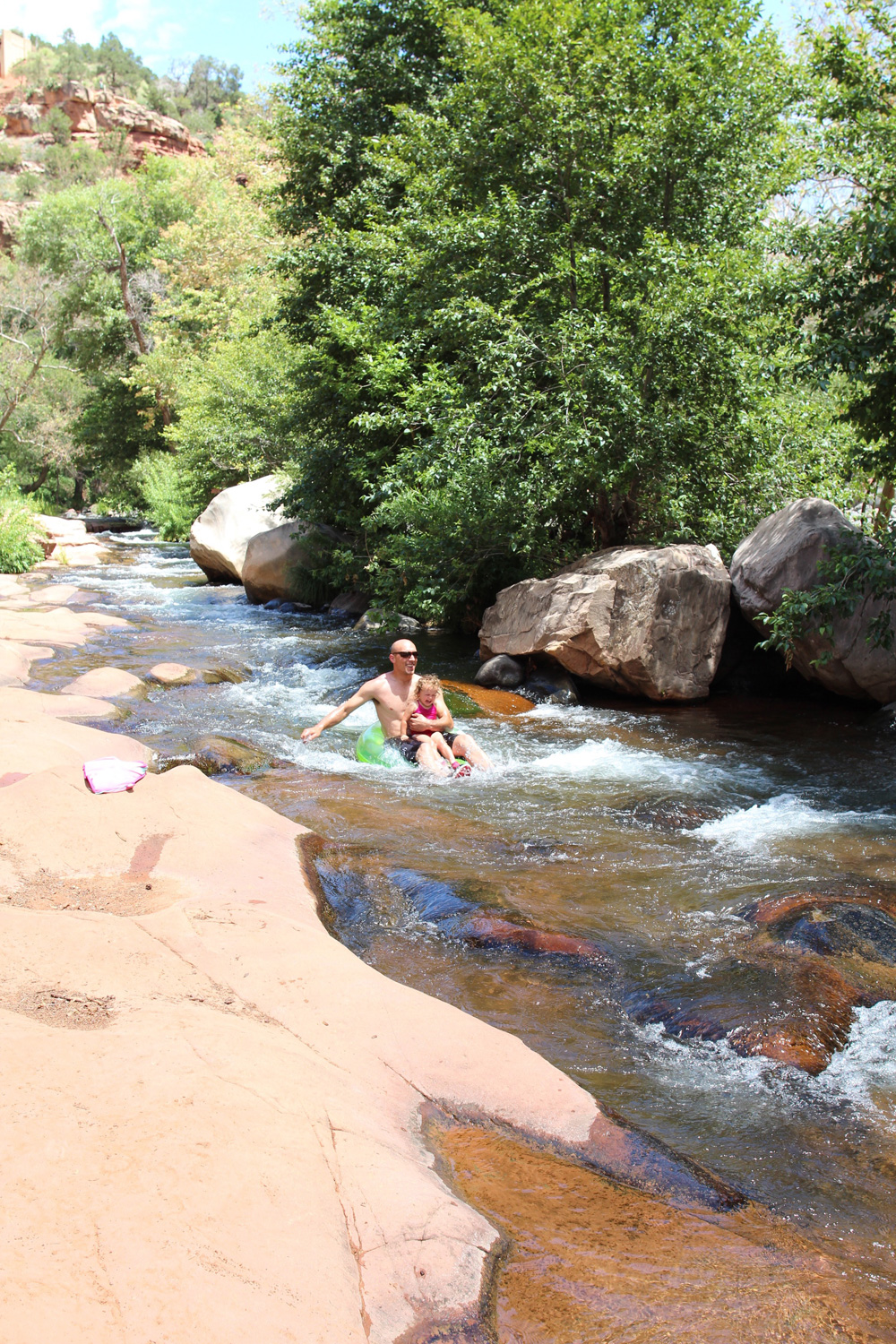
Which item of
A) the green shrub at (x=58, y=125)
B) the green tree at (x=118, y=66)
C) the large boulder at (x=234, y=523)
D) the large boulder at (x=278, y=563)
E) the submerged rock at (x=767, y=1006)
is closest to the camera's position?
the submerged rock at (x=767, y=1006)

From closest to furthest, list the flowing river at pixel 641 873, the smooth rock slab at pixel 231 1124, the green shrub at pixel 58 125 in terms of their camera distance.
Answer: the smooth rock slab at pixel 231 1124
the flowing river at pixel 641 873
the green shrub at pixel 58 125

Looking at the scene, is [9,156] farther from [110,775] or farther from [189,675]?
[110,775]

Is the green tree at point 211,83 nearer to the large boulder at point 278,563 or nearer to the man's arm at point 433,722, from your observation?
the large boulder at point 278,563

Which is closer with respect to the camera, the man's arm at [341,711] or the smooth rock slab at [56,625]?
the man's arm at [341,711]

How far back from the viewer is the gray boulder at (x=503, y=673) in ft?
36.2

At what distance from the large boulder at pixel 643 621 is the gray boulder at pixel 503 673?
45 centimetres

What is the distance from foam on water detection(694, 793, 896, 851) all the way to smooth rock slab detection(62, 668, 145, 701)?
6.10 meters

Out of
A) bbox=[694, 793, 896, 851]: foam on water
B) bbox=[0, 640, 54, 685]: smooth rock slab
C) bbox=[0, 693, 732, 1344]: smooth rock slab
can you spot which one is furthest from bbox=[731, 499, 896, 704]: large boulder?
bbox=[0, 640, 54, 685]: smooth rock slab

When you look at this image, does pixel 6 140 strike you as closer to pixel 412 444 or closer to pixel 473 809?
pixel 412 444

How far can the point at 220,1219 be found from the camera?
7.04 ft

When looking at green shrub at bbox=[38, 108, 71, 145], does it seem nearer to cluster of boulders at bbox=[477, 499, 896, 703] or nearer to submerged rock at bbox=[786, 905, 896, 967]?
cluster of boulders at bbox=[477, 499, 896, 703]

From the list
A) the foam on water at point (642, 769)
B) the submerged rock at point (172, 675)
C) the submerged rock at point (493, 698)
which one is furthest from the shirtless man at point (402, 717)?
the submerged rock at point (172, 675)

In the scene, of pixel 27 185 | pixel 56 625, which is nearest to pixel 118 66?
pixel 27 185

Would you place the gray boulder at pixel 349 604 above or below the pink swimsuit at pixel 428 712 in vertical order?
above
